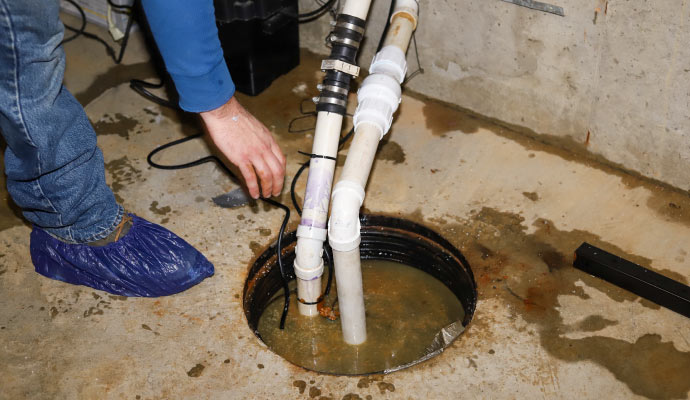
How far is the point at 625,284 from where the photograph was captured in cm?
169

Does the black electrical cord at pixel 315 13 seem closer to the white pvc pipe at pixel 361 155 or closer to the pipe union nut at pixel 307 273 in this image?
the white pvc pipe at pixel 361 155

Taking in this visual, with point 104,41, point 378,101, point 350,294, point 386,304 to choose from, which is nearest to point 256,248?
point 350,294

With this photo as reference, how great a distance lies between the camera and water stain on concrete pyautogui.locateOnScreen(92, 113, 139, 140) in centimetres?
229

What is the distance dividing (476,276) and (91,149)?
105cm

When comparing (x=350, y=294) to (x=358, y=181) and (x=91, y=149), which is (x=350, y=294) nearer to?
(x=358, y=181)

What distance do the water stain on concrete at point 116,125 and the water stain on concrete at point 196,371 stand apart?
102 cm

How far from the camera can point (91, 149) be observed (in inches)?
61.6

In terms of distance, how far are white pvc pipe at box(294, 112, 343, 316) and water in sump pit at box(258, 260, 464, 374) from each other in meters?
0.23

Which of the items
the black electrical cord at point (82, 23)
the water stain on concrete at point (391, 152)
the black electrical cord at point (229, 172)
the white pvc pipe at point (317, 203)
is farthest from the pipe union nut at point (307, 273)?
the black electrical cord at point (82, 23)

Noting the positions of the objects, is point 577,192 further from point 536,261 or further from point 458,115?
point 458,115

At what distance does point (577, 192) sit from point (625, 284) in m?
0.40

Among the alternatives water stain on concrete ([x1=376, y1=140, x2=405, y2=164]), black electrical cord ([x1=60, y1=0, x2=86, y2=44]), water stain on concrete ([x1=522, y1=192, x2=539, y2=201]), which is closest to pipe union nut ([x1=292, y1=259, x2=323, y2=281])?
water stain on concrete ([x1=376, y1=140, x2=405, y2=164])

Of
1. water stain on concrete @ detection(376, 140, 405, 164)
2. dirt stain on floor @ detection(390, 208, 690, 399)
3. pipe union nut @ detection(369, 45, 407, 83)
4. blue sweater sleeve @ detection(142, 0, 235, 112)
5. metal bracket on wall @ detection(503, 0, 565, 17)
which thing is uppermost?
blue sweater sleeve @ detection(142, 0, 235, 112)

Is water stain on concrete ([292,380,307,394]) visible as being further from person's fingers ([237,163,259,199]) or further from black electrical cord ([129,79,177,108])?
black electrical cord ([129,79,177,108])
